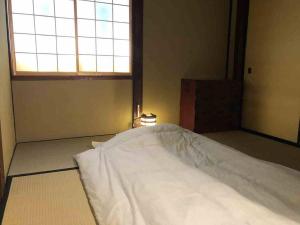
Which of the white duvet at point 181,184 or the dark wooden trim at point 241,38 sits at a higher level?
the dark wooden trim at point 241,38

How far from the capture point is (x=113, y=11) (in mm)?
3744

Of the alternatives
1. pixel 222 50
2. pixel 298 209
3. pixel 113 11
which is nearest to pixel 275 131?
pixel 222 50

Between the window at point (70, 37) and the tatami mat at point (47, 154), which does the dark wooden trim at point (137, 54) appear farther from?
the tatami mat at point (47, 154)

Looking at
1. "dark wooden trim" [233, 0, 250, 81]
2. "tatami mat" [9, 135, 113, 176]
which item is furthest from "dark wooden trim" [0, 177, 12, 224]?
"dark wooden trim" [233, 0, 250, 81]

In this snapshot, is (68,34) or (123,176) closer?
(123,176)

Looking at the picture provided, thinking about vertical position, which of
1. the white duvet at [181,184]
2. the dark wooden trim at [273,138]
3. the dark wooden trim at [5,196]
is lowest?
the dark wooden trim at [5,196]

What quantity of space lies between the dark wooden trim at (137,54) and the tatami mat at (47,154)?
2.58 ft

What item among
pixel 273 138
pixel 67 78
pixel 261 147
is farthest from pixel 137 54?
pixel 273 138

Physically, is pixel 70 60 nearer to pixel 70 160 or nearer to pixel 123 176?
pixel 70 160

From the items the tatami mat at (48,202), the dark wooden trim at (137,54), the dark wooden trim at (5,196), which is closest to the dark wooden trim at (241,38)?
the dark wooden trim at (137,54)

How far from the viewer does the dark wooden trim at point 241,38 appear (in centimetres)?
427

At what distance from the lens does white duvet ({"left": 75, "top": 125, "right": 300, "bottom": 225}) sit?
1.16m

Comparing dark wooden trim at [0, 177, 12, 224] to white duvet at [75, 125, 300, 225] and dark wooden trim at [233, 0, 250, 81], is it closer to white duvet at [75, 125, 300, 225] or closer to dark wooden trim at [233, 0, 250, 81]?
white duvet at [75, 125, 300, 225]

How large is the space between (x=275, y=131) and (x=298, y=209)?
2788 millimetres
